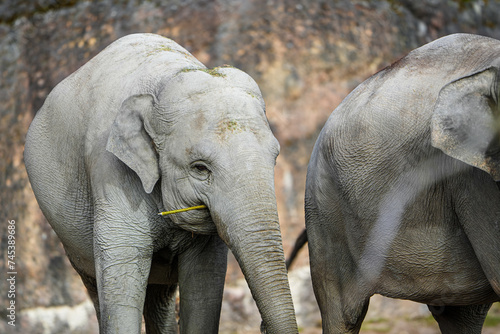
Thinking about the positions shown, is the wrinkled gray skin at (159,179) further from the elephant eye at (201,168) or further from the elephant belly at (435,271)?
the elephant belly at (435,271)

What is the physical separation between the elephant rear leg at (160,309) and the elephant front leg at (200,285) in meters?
0.56

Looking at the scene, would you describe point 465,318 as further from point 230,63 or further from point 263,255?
point 230,63

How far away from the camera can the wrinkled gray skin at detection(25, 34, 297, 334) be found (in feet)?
9.80

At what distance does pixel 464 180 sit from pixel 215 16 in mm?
3650

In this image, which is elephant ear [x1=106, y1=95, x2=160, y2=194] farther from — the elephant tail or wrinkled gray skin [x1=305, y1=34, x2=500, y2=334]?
the elephant tail

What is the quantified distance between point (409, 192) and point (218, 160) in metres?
0.95

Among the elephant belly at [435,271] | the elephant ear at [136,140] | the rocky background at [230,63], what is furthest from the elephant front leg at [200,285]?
the rocky background at [230,63]

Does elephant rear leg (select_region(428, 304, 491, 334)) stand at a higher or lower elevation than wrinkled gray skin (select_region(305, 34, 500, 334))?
lower

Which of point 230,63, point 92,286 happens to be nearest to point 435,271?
point 92,286

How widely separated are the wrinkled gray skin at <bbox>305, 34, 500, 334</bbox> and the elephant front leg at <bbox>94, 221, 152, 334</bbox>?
40.1 inches

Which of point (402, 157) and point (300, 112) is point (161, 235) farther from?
point (300, 112)

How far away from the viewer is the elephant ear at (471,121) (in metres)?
2.89

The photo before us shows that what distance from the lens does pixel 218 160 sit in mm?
3041

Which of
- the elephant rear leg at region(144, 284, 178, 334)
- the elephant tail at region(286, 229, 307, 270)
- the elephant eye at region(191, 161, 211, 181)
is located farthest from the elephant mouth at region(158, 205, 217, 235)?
the elephant tail at region(286, 229, 307, 270)
